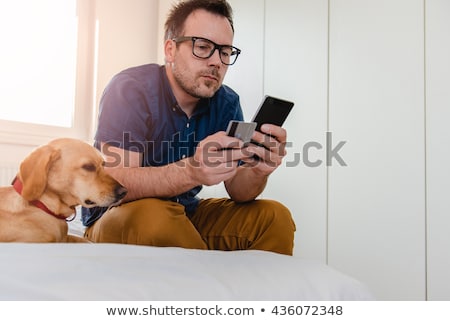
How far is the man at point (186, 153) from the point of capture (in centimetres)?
104

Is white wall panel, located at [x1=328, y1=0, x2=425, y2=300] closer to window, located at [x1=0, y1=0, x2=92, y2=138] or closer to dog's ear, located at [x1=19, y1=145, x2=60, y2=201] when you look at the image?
dog's ear, located at [x1=19, y1=145, x2=60, y2=201]

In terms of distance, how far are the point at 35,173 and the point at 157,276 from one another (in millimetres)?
306

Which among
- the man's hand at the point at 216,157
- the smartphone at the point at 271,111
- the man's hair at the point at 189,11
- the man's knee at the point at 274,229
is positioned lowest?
the man's knee at the point at 274,229

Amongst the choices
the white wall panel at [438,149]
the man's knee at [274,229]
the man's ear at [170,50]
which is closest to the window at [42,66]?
the man's ear at [170,50]

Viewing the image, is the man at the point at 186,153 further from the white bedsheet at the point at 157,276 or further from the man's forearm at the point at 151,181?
the white bedsheet at the point at 157,276

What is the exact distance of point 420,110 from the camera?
1.60 m

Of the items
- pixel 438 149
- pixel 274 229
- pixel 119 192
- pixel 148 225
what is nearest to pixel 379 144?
pixel 438 149

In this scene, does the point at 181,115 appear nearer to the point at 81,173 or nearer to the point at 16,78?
the point at 81,173

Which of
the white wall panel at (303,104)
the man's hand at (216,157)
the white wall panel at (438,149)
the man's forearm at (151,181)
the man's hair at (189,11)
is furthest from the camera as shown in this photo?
the white wall panel at (303,104)

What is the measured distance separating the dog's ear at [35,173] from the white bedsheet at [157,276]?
3.7 inches

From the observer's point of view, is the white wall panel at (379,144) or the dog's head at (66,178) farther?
the white wall panel at (379,144)

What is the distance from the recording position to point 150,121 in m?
1.27

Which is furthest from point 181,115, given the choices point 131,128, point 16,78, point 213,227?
point 16,78

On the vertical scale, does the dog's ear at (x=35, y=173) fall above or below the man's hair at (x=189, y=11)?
below
